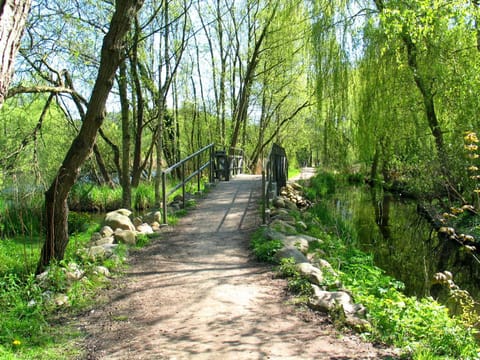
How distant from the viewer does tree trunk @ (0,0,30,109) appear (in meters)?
2.66

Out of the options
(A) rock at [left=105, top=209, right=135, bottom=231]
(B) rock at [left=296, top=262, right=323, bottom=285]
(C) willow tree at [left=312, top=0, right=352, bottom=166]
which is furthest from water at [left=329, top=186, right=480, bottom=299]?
(A) rock at [left=105, top=209, right=135, bottom=231]

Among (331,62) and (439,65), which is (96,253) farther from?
(439,65)

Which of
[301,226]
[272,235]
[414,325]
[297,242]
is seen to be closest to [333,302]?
[414,325]

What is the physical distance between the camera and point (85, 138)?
555 centimetres

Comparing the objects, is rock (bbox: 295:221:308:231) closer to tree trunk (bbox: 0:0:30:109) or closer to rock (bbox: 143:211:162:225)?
rock (bbox: 143:211:162:225)

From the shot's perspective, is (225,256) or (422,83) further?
(422,83)

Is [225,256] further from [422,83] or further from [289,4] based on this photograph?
[289,4]

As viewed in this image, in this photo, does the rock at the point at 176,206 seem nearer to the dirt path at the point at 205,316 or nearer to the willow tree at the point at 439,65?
the dirt path at the point at 205,316

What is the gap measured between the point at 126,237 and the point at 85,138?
1961 mm

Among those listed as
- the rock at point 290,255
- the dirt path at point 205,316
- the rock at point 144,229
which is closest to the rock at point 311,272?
the rock at point 290,255

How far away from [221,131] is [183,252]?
16447 mm

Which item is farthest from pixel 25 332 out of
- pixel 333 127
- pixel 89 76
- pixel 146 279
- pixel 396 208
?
pixel 396 208

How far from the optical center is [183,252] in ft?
21.0

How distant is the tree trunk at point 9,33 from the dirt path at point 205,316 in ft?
7.29
